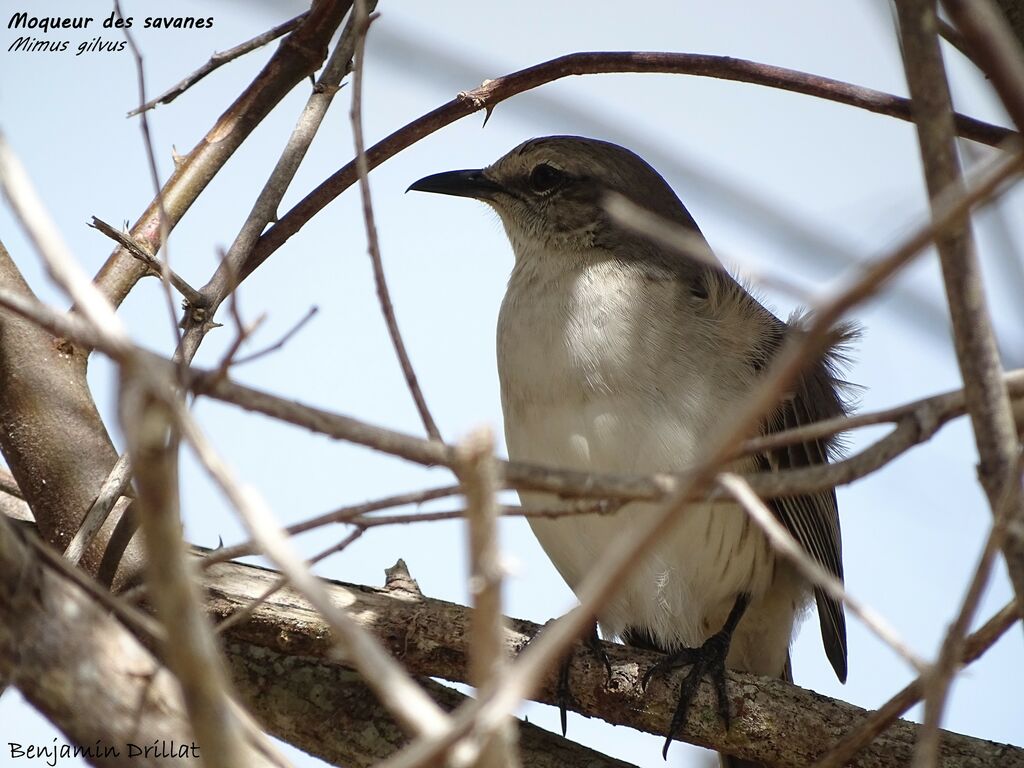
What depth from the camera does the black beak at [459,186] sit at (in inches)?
223

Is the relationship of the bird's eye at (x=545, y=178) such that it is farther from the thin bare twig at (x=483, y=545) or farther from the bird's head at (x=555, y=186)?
the thin bare twig at (x=483, y=545)

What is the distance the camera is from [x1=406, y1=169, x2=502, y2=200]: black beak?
18.6ft

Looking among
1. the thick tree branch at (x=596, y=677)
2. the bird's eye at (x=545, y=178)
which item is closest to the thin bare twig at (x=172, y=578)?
the thick tree branch at (x=596, y=677)

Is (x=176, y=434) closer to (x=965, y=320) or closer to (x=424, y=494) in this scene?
(x=424, y=494)

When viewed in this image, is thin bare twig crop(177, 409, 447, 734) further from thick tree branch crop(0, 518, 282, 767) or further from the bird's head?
the bird's head

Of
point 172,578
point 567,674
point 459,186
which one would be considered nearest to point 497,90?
point 459,186

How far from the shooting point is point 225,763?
161cm

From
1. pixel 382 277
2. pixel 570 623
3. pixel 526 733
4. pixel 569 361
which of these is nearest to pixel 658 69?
pixel 569 361

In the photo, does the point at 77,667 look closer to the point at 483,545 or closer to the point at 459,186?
the point at 483,545

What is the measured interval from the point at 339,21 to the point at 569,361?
61.3 inches

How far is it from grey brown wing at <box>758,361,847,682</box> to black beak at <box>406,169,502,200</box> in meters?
1.77

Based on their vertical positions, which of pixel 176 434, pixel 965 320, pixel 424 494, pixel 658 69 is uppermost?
pixel 658 69

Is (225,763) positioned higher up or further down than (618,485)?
further down

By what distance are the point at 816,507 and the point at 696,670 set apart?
1.21 meters
